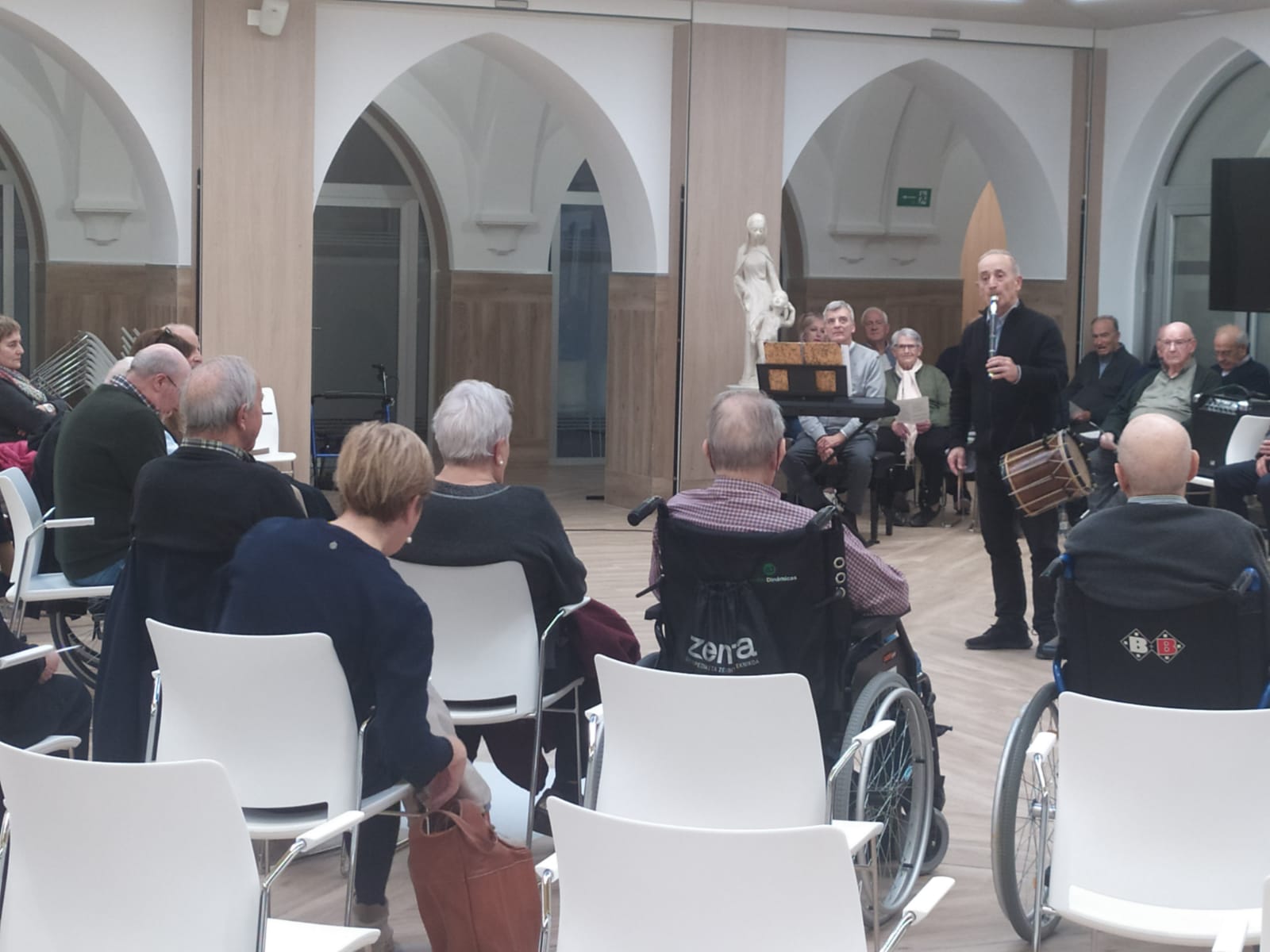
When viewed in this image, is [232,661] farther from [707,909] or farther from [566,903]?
[707,909]

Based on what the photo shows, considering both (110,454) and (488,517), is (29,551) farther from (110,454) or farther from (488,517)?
(488,517)

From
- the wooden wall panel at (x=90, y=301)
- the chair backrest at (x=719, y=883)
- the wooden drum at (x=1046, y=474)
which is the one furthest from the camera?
the wooden wall panel at (x=90, y=301)

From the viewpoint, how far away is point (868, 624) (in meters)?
4.04

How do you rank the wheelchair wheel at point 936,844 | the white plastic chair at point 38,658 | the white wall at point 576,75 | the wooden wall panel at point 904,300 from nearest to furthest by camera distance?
the white plastic chair at point 38,658, the wheelchair wheel at point 936,844, the white wall at point 576,75, the wooden wall panel at point 904,300

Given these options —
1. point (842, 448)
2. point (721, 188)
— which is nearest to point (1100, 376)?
point (842, 448)

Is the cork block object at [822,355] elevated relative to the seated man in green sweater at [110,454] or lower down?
elevated

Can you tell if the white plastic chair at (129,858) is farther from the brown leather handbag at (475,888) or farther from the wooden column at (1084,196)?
the wooden column at (1084,196)

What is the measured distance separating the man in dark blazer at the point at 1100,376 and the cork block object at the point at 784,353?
7.55 feet

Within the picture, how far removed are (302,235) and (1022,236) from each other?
216 inches

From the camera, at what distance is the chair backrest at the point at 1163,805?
2.98 m

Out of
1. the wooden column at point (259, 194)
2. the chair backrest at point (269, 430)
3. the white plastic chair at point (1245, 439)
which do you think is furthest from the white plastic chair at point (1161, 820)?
the wooden column at point (259, 194)

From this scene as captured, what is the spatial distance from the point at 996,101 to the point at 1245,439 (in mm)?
4138

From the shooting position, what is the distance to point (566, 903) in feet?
8.00

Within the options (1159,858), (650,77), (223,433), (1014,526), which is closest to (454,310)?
(650,77)
